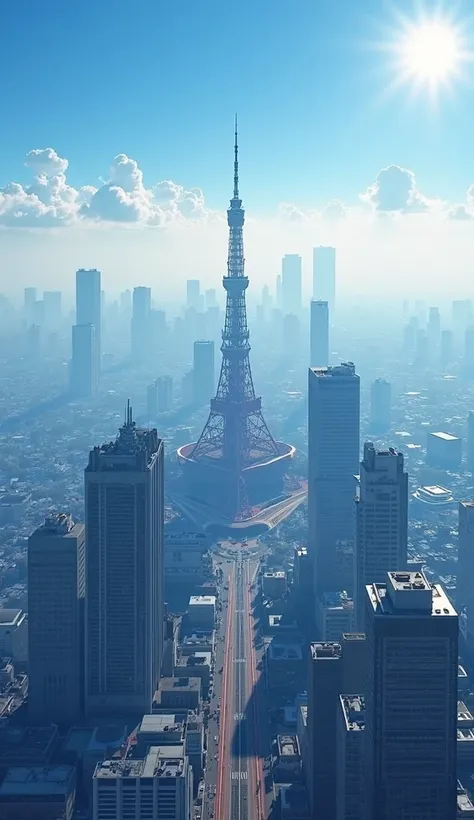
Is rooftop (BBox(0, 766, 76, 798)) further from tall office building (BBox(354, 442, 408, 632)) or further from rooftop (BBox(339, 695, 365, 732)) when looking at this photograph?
tall office building (BBox(354, 442, 408, 632))

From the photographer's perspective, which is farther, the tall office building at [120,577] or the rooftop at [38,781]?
the tall office building at [120,577]

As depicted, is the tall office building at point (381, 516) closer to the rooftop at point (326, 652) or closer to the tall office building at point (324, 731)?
the rooftop at point (326, 652)

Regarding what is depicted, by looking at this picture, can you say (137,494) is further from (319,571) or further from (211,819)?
(319,571)

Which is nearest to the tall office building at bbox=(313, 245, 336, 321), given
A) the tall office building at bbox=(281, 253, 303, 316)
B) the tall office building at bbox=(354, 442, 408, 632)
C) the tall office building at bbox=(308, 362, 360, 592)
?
the tall office building at bbox=(281, 253, 303, 316)

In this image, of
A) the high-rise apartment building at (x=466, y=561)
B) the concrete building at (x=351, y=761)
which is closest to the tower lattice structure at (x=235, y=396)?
the high-rise apartment building at (x=466, y=561)

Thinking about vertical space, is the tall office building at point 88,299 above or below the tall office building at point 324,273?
below

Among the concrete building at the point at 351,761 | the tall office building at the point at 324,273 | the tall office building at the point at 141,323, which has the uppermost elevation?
the tall office building at the point at 324,273

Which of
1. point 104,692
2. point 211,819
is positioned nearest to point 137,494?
point 104,692
